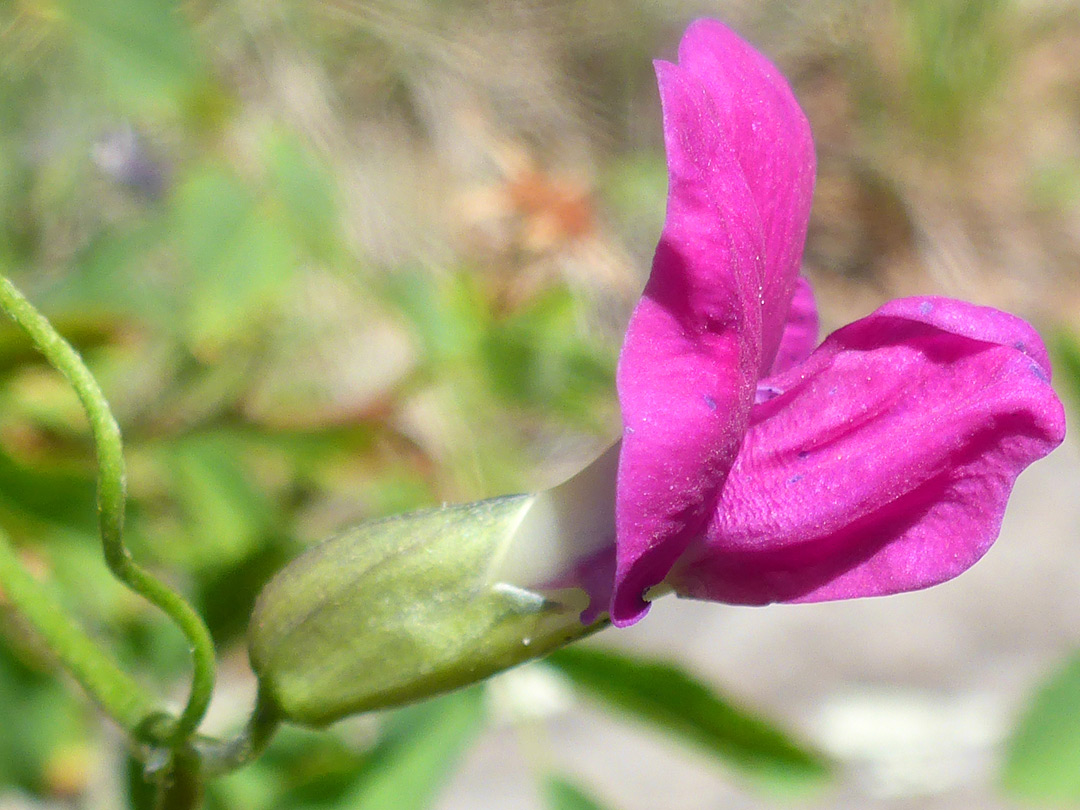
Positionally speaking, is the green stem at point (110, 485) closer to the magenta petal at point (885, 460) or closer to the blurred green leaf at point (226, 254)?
the magenta petal at point (885, 460)

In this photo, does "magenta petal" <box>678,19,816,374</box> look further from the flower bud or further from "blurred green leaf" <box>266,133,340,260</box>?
"blurred green leaf" <box>266,133,340,260</box>

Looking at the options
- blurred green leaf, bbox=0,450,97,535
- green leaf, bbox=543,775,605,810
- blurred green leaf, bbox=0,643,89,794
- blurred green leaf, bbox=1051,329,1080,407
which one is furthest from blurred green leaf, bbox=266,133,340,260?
blurred green leaf, bbox=1051,329,1080,407

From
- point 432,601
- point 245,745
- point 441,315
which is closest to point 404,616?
point 432,601

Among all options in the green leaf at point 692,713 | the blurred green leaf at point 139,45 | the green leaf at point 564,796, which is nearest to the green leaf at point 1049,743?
the green leaf at point 692,713

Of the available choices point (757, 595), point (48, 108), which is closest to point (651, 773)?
point (757, 595)

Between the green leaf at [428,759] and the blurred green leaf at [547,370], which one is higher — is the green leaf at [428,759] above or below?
below

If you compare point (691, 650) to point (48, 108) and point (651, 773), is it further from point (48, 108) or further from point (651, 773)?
point (48, 108)
